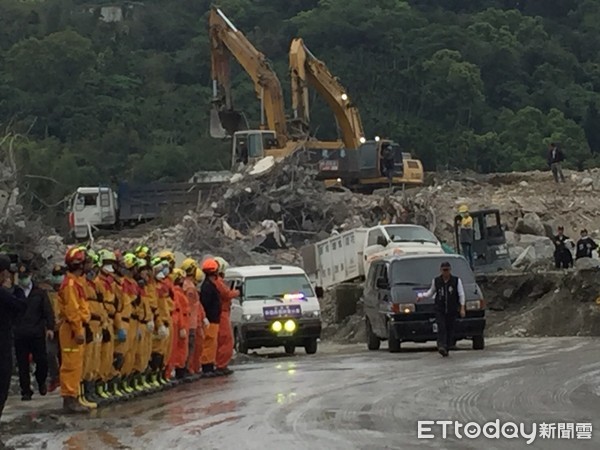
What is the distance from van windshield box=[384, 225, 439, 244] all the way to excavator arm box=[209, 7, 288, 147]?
18291 millimetres

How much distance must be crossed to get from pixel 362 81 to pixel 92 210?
5344cm

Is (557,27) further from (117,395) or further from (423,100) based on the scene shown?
(117,395)

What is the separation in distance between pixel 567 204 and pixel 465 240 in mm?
15084

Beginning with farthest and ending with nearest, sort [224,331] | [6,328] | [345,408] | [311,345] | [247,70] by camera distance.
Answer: [247,70], [311,345], [224,331], [345,408], [6,328]

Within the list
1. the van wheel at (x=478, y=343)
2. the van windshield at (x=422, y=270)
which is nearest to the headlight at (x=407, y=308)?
the van windshield at (x=422, y=270)

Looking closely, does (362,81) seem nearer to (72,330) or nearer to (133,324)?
(133,324)

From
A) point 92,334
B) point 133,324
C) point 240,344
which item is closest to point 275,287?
point 240,344

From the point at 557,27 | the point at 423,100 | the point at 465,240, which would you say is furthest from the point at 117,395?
the point at 557,27

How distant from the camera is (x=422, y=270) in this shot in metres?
27.8

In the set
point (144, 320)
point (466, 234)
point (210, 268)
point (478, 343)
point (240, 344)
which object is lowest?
point (478, 343)

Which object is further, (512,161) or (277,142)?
(512,161)

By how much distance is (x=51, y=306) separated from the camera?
19531 mm

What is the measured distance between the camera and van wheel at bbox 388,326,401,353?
88.1 ft

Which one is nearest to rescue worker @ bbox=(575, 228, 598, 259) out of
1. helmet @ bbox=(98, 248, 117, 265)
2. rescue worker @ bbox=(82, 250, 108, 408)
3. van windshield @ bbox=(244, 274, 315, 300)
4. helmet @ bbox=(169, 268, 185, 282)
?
van windshield @ bbox=(244, 274, 315, 300)
